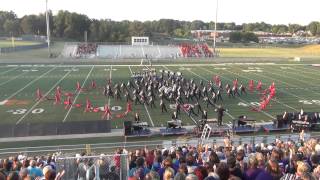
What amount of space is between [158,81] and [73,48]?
1181 inches

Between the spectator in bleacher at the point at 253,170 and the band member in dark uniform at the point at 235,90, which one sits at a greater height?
the spectator in bleacher at the point at 253,170

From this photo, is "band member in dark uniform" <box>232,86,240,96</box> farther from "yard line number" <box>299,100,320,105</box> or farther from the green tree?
the green tree

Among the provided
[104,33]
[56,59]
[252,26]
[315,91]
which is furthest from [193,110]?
[252,26]

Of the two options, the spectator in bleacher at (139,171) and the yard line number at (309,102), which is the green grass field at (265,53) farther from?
the spectator in bleacher at (139,171)

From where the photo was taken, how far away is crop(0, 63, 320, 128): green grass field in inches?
697

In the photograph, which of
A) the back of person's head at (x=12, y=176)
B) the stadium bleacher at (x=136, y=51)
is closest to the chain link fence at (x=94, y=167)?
the back of person's head at (x=12, y=176)

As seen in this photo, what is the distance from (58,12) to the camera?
85.2 meters

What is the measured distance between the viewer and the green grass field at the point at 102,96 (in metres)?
17.7

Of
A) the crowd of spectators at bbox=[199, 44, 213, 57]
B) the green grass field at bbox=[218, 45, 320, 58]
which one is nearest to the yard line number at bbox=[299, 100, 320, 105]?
the crowd of spectators at bbox=[199, 44, 213, 57]

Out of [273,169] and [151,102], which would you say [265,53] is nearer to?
[151,102]

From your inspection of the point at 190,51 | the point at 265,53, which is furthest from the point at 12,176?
the point at 265,53

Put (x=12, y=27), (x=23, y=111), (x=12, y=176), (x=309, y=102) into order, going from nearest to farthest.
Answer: (x=12, y=176)
(x=23, y=111)
(x=309, y=102)
(x=12, y=27)


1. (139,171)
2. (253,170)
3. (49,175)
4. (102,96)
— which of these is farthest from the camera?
(102,96)

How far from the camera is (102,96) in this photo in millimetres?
22547
